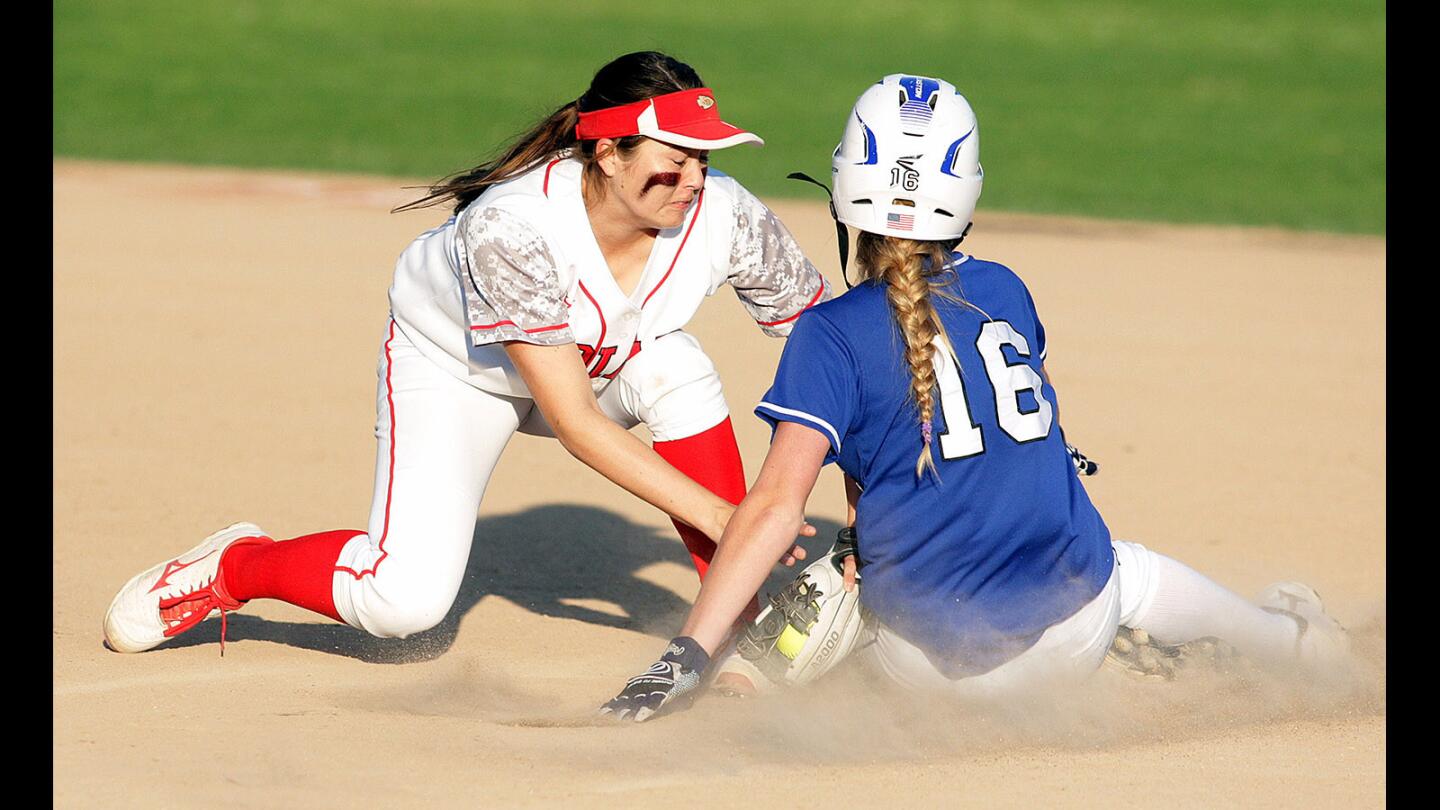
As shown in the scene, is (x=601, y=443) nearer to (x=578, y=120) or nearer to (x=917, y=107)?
(x=578, y=120)

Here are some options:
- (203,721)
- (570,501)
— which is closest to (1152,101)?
(570,501)

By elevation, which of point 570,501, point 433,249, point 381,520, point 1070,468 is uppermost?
point 433,249

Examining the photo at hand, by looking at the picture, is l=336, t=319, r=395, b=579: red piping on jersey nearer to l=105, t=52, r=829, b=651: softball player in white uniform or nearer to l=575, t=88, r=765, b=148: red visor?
l=105, t=52, r=829, b=651: softball player in white uniform

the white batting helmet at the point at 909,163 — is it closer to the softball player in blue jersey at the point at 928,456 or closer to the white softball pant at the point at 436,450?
the softball player in blue jersey at the point at 928,456

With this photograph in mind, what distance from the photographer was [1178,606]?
156 inches

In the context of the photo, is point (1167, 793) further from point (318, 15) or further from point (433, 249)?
point (318, 15)

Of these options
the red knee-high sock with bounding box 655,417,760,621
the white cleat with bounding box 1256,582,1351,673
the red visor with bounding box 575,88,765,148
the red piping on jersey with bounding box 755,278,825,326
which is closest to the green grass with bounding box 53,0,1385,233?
the red piping on jersey with bounding box 755,278,825,326

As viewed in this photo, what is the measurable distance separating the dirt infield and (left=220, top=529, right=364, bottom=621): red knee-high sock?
0.19 meters

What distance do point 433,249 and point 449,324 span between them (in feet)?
0.71

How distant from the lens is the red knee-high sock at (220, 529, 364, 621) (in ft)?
13.9

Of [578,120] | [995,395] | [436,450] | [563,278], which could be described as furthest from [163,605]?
[995,395]

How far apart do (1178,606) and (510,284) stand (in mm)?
1753

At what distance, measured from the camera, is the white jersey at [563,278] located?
408 centimetres

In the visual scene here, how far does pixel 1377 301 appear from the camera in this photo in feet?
31.4
